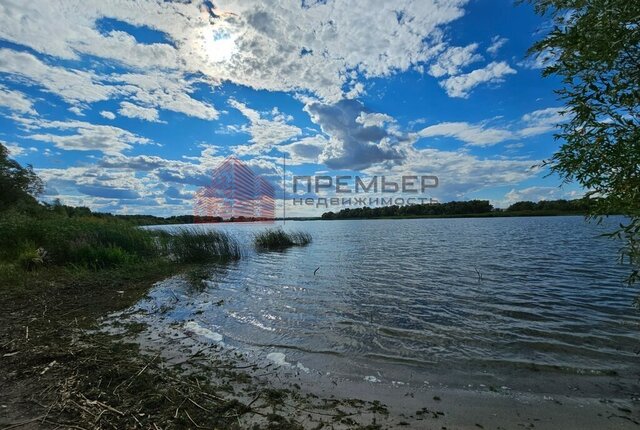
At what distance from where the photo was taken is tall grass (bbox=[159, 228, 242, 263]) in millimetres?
20297

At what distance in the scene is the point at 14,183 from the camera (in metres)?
24.2

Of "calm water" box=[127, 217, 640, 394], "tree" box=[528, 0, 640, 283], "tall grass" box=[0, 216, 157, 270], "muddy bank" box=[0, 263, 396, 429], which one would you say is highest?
"tree" box=[528, 0, 640, 283]

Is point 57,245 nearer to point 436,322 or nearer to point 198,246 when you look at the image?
point 198,246

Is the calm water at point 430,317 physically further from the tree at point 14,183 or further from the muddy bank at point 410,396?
the tree at point 14,183

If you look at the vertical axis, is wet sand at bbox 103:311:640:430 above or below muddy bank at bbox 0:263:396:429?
below

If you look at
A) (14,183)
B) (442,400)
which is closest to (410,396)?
(442,400)

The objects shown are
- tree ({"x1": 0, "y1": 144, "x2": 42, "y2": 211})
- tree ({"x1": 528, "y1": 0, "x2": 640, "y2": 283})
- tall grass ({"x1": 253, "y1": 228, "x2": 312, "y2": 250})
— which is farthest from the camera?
tall grass ({"x1": 253, "y1": 228, "x2": 312, "y2": 250})

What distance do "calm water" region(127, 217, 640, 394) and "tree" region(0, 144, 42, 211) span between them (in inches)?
759

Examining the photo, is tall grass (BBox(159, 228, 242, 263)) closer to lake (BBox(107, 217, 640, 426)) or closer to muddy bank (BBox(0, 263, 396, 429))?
lake (BBox(107, 217, 640, 426))

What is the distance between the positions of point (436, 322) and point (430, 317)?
40cm

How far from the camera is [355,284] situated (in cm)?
1248

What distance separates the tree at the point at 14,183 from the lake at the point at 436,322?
18.8 meters

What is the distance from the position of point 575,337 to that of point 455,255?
42.7 ft

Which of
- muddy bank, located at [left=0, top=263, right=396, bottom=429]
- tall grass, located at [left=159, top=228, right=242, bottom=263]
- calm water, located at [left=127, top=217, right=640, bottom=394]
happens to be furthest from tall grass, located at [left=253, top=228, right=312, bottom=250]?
muddy bank, located at [left=0, top=263, right=396, bottom=429]
